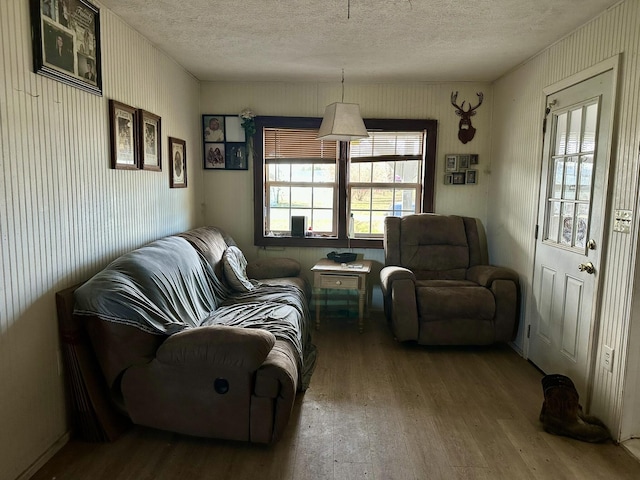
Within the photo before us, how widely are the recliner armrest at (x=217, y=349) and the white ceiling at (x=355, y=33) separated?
6.17ft

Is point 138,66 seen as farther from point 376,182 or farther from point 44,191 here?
point 376,182

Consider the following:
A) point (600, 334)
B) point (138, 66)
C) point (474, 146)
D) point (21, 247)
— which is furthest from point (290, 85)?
point (600, 334)

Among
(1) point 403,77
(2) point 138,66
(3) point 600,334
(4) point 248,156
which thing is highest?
(1) point 403,77

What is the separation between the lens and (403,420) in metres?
2.52

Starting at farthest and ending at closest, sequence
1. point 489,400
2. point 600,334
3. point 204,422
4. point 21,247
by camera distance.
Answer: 1. point 489,400
2. point 600,334
3. point 204,422
4. point 21,247

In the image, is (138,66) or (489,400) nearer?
(489,400)

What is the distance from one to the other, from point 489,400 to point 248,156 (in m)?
3.11

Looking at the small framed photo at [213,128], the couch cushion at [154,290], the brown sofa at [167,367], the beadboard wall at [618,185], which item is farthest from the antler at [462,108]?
the brown sofa at [167,367]

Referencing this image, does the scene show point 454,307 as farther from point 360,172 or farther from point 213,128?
point 213,128

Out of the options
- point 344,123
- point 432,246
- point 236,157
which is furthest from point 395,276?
point 236,157

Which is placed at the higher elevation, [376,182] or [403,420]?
[376,182]

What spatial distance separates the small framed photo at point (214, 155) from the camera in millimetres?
4434

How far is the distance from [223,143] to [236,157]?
194mm

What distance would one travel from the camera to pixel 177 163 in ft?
12.3
